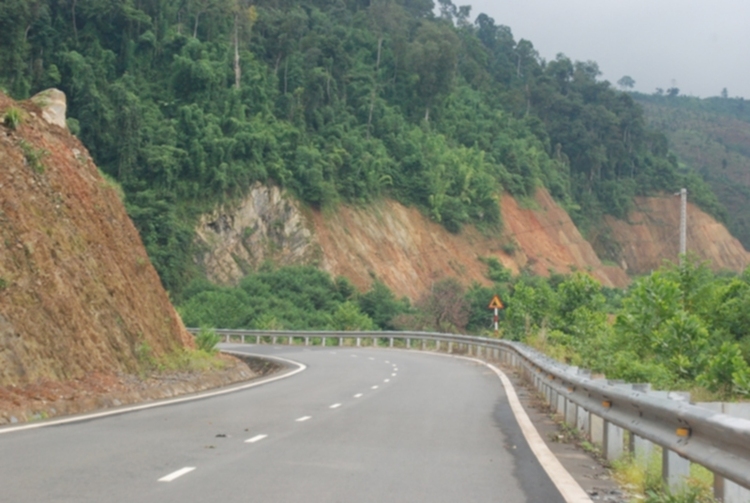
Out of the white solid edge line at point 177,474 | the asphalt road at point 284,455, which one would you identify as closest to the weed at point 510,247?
the asphalt road at point 284,455

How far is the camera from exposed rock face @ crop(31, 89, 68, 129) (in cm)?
2661

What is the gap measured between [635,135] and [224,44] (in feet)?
202

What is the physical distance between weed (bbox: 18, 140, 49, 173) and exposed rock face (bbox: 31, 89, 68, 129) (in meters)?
4.42

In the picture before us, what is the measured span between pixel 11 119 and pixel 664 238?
104 meters

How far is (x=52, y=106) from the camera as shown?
26953 mm

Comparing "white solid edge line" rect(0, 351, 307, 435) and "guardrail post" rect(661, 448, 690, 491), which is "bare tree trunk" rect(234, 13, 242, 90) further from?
"guardrail post" rect(661, 448, 690, 491)

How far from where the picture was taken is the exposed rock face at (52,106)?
2661cm

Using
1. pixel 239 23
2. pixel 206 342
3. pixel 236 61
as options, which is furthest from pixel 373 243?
pixel 206 342

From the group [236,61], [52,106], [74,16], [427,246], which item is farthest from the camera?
[427,246]

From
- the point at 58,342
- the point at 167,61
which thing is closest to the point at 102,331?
the point at 58,342

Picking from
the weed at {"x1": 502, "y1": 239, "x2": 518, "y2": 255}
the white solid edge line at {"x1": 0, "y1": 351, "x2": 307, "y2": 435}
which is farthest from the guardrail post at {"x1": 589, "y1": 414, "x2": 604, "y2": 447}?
the weed at {"x1": 502, "y1": 239, "x2": 518, "y2": 255}

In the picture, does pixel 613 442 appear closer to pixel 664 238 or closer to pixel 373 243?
pixel 373 243

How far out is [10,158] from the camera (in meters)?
21.0

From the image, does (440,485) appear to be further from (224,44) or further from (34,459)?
(224,44)
